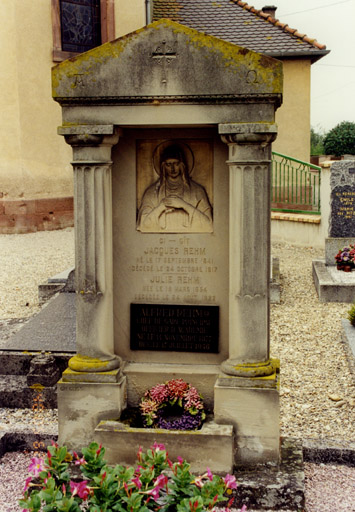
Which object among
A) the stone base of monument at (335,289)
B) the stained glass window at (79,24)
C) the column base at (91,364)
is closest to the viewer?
the column base at (91,364)

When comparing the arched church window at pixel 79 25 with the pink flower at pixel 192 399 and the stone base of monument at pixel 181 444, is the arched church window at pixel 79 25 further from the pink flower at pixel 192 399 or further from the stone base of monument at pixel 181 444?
the stone base of monument at pixel 181 444

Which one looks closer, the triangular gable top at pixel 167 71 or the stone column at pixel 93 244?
the triangular gable top at pixel 167 71

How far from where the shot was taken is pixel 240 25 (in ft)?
63.7

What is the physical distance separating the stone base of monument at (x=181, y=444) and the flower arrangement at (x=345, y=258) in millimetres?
6299

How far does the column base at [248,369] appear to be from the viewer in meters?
3.80

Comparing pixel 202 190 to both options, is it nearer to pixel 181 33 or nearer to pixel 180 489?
pixel 181 33

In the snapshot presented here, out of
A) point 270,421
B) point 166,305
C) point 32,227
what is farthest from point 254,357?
point 32,227

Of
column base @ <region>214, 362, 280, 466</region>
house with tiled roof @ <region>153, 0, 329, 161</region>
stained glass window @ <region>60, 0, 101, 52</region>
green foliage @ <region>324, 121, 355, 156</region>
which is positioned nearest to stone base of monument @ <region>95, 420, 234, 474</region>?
column base @ <region>214, 362, 280, 466</region>

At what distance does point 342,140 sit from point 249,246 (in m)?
22.5

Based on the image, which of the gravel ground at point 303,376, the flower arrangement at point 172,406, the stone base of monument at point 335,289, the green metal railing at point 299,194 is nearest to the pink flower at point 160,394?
the flower arrangement at point 172,406

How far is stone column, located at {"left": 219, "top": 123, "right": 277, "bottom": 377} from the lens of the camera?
12.2 ft

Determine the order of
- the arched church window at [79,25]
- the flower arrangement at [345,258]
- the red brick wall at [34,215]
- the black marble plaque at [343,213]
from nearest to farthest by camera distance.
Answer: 1. the flower arrangement at [345,258]
2. the black marble plaque at [343,213]
3. the red brick wall at [34,215]
4. the arched church window at [79,25]

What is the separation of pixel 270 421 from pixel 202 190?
4.95ft

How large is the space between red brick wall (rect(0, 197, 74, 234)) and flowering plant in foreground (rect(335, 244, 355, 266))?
8494mm
